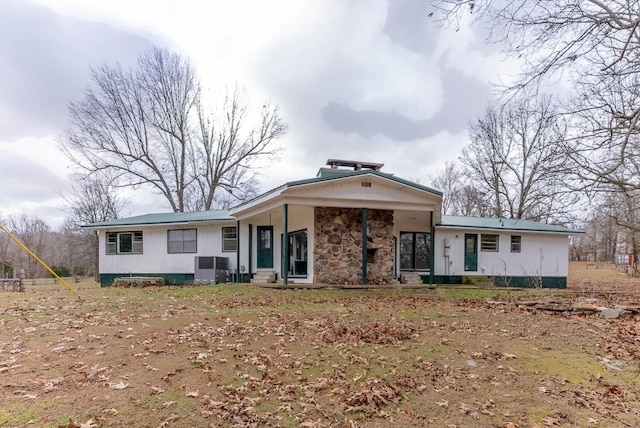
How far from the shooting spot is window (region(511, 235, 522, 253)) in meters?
17.2

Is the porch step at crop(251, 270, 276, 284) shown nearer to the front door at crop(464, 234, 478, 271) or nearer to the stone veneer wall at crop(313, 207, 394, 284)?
the stone veneer wall at crop(313, 207, 394, 284)

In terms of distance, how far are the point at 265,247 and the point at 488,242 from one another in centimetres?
1053

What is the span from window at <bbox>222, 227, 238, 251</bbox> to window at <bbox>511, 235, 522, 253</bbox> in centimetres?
1320

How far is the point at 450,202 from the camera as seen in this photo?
1391 inches

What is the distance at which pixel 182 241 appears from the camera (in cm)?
1736

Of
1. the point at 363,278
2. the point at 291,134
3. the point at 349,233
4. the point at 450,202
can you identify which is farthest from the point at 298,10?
the point at 450,202

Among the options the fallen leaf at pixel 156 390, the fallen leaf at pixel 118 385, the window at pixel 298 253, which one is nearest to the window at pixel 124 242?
the window at pixel 298 253

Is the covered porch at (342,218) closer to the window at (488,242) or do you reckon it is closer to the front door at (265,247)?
the front door at (265,247)

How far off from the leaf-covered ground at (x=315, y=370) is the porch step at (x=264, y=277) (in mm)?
6914

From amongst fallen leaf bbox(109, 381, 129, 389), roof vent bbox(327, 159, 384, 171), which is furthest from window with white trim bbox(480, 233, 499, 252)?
fallen leaf bbox(109, 381, 129, 389)

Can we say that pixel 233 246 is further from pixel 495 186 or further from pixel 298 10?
pixel 495 186

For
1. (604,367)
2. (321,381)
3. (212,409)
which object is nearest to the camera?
(212,409)

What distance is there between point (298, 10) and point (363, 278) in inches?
352

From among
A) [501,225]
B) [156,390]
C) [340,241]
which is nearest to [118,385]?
[156,390]
